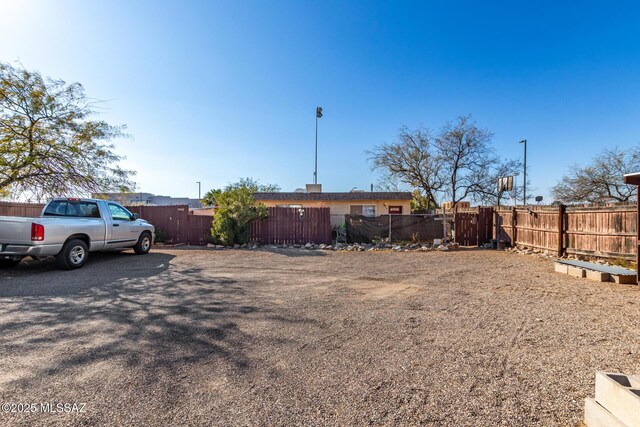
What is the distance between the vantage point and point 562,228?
10.4 meters

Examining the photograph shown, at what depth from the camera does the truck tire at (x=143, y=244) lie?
1098cm

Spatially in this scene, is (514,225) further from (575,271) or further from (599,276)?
(599,276)

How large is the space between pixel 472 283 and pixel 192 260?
823cm

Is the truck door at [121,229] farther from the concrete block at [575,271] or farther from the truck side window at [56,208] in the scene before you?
the concrete block at [575,271]

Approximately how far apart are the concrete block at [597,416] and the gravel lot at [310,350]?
123 mm

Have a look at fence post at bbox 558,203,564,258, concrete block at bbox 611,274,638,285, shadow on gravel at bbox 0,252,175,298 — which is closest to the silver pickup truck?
shadow on gravel at bbox 0,252,175,298

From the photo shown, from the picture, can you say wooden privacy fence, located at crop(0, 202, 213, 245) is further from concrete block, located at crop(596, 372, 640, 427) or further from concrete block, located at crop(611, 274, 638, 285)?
concrete block, located at crop(596, 372, 640, 427)

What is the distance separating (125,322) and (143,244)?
7.75 metres

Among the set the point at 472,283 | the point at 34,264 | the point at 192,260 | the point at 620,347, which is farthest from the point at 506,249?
the point at 34,264

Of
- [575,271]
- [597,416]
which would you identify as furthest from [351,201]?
[597,416]

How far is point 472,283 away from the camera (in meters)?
7.04

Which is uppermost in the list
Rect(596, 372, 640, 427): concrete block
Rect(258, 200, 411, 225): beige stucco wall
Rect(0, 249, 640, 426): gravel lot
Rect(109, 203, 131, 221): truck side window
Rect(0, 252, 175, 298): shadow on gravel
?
Rect(258, 200, 411, 225): beige stucco wall

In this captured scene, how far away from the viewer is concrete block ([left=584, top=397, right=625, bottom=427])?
6.59 ft

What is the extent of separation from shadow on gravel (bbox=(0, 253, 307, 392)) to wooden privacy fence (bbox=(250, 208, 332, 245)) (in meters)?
7.38
